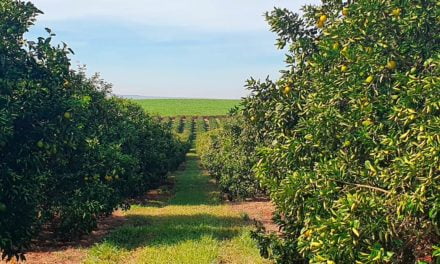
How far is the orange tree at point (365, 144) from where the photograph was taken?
16.2ft

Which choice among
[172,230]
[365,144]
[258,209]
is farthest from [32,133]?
[258,209]

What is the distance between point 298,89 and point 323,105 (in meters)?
1.68

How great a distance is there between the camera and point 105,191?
37.4 feet

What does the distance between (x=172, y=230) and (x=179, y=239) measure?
6.62ft

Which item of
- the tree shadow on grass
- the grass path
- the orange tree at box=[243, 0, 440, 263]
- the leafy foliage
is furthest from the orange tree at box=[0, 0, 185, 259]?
the leafy foliage

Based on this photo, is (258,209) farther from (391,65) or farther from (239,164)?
(391,65)

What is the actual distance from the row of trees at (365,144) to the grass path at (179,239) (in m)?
4.15

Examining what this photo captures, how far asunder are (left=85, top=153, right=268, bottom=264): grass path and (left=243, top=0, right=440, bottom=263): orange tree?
4.22 meters

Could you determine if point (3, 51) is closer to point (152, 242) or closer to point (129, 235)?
point (152, 242)

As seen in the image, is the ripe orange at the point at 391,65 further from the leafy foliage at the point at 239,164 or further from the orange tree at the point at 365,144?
the leafy foliage at the point at 239,164

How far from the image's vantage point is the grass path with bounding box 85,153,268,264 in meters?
12.0

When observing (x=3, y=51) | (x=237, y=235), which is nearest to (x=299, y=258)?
(x=3, y=51)

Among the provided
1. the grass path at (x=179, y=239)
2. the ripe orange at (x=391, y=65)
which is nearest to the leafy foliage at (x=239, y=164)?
the grass path at (x=179, y=239)

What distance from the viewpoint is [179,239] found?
1445 centimetres
